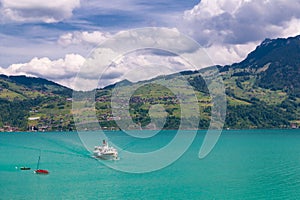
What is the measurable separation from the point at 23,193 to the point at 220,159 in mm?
64805

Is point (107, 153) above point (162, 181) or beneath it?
above

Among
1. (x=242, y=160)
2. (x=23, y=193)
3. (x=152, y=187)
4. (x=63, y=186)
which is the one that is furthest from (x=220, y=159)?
(x=23, y=193)

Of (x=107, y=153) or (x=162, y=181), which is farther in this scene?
(x=107, y=153)

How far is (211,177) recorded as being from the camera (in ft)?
282

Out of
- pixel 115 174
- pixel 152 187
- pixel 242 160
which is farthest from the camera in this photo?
pixel 242 160

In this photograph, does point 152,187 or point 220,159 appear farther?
point 220,159

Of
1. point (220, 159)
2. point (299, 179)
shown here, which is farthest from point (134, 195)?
point (220, 159)

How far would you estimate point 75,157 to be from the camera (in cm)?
12312

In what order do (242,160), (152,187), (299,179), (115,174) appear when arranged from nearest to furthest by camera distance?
(152,187), (299,179), (115,174), (242,160)

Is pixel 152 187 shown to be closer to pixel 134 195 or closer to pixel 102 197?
pixel 134 195

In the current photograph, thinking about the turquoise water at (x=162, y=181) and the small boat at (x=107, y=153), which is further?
the small boat at (x=107, y=153)

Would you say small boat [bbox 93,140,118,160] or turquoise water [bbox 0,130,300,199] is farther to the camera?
small boat [bbox 93,140,118,160]

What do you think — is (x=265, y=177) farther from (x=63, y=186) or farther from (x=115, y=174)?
(x=63, y=186)

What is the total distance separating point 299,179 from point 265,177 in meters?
6.65
